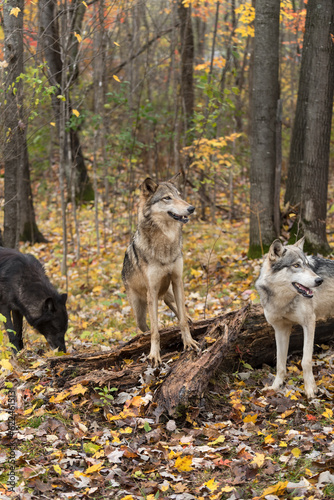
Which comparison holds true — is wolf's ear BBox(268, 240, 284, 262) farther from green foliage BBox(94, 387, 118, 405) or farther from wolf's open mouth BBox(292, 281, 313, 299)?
green foliage BBox(94, 387, 118, 405)

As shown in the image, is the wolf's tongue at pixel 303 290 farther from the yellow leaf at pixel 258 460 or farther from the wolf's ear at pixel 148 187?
the wolf's ear at pixel 148 187

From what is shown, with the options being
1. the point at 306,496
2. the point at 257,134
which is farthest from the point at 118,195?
the point at 306,496

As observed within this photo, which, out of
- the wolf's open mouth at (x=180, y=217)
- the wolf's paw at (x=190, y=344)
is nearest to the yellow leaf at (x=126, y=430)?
the wolf's paw at (x=190, y=344)

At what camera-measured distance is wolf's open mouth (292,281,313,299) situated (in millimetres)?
5787

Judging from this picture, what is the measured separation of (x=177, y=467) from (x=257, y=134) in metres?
8.53

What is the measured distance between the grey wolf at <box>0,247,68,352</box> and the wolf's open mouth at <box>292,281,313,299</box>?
3.71 m

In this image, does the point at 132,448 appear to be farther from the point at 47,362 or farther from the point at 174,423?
the point at 47,362

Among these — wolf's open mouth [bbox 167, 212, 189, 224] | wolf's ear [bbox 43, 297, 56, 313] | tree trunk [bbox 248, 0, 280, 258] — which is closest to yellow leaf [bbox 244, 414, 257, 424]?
wolf's open mouth [bbox 167, 212, 189, 224]

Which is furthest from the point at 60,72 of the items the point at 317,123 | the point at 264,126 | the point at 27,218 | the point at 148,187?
the point at 148,187

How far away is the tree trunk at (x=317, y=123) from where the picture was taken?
33.8ft

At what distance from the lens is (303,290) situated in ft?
19.2

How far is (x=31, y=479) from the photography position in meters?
4.14

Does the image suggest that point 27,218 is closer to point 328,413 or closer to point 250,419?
point 250,419

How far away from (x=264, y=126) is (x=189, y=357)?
7018mm
